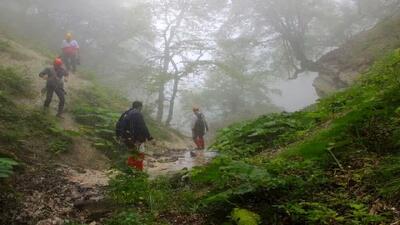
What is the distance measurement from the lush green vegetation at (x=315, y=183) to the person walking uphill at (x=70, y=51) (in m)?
14.0

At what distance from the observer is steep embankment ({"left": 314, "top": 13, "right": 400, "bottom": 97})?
55.2 feet

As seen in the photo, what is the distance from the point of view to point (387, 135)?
5.13 metres

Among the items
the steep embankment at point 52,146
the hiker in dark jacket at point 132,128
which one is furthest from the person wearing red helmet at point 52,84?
the hiker in dark jacket at point 132,128

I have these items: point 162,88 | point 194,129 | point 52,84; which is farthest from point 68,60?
point 194,129

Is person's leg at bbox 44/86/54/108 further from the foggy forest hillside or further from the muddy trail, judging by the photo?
the muddy trail

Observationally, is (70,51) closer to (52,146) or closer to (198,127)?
(198,127)

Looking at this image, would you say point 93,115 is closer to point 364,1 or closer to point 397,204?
point 397,204

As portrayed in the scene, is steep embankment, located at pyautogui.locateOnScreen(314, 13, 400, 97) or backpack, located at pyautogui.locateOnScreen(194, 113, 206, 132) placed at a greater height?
steep embankment, located at pyautogui.locateOnScreen(314, 13, 400, 97)

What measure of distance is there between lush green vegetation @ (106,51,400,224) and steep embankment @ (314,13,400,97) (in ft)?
36.1

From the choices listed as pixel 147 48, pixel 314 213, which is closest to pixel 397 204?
pixel 314 213

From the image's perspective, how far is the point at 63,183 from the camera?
8195 mm

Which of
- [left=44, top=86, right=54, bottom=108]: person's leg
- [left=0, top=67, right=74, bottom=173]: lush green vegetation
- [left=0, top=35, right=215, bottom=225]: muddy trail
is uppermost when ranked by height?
[left=44, top=86, right=54, bottom=108]: person's leg

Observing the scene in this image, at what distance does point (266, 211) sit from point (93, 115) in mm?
11018

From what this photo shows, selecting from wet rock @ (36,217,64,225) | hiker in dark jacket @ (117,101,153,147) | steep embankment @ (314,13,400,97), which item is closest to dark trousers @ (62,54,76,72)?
hiker in dark jacket @ (117,101,153,147)
